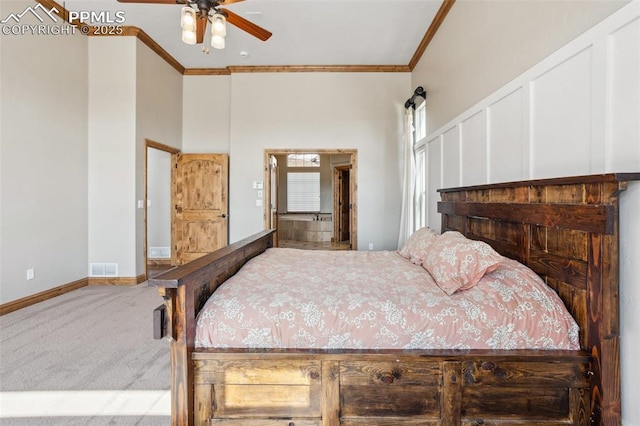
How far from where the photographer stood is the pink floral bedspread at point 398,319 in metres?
1.41

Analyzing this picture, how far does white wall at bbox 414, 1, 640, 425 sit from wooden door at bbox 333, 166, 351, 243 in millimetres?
6157

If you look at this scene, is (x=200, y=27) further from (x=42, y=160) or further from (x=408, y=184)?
(x=408, y=184)

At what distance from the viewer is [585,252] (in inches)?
52.2

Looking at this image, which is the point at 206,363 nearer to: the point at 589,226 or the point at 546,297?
the point at 546,297

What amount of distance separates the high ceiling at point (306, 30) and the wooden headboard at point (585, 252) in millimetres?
3123

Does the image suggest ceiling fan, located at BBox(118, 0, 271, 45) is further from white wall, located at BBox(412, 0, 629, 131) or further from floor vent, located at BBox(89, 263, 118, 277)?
floor vent, located at BBox(89, 263, 118, 277)

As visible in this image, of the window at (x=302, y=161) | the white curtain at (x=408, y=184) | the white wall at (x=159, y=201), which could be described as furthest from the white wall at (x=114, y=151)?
the window at (x=302, y=161)

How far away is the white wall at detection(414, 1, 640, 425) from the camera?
4.03 ft

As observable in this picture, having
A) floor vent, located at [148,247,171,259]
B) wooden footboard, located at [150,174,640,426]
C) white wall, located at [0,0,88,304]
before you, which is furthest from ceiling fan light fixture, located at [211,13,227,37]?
floor vent, located at [148,247,171,259]

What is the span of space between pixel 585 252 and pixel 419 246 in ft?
3.97

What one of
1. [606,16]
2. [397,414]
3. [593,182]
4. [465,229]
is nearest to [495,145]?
[465,229]

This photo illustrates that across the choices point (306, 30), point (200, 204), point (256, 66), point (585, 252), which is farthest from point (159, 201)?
point (585, 252)

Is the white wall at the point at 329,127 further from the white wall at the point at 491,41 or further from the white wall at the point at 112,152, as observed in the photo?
the white wall at the point at 112,152

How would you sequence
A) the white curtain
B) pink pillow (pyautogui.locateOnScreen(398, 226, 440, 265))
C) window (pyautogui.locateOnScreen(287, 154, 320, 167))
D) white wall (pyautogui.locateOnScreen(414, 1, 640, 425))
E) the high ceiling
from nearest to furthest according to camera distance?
white wall (pyautogui.locateOnScreen(414, 1, 640, 425)), pink pillow (pyautogui.locateOnScreen(398, 226, 440, 265)), the high ceiling, the white curtain, window (pyautogui.locateOnScreen(287, 154, 320, 167))
